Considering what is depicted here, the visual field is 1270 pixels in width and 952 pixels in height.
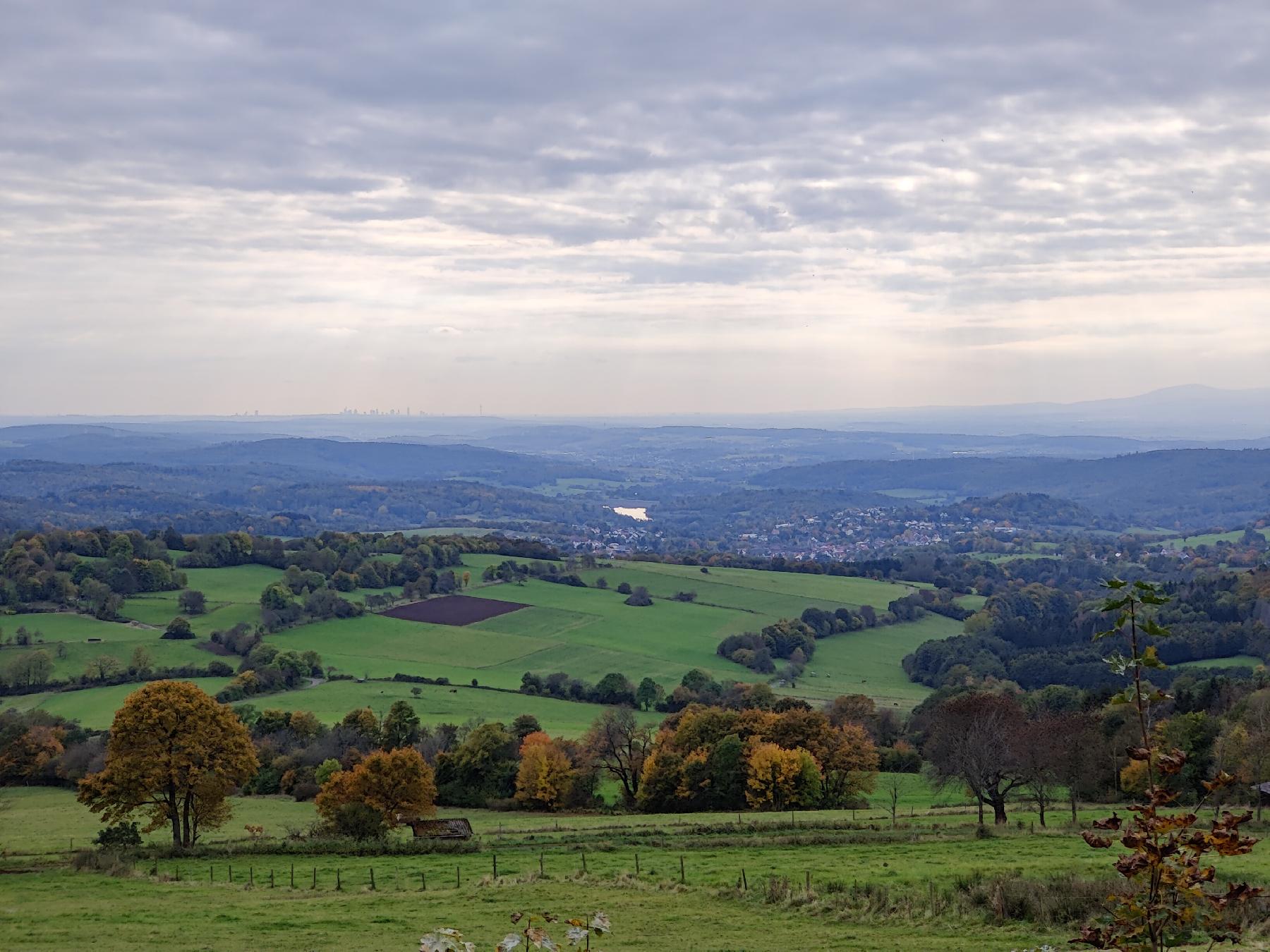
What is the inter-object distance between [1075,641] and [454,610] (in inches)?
2529

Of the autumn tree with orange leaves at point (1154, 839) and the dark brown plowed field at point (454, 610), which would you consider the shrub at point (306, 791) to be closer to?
the dark brown plowed field at point (454, 610)

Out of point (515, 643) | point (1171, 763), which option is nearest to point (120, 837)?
point (1171, 763)

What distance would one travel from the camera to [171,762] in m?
36.0

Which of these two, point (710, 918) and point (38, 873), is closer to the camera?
point (710, 918)

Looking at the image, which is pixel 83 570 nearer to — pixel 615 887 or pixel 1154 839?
pixel 615 887

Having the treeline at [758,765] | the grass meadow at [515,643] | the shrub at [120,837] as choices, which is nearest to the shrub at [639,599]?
the grass meadow at [515,643]

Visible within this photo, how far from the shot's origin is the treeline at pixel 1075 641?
89375 mm

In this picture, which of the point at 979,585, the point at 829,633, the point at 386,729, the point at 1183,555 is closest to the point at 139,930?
Answer: the point at 386,729

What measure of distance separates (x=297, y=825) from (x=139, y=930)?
2030 cm

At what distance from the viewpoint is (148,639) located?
8631 cm

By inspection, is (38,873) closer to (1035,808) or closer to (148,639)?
(1035,808)

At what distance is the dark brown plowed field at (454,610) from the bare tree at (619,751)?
49.5 meters

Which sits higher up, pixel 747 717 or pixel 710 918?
pixel 710 918

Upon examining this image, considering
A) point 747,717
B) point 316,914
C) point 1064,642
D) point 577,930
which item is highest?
point 577,930
